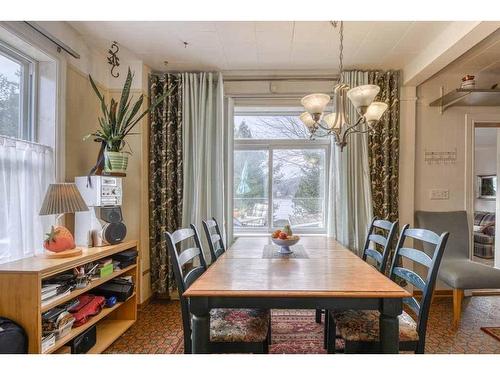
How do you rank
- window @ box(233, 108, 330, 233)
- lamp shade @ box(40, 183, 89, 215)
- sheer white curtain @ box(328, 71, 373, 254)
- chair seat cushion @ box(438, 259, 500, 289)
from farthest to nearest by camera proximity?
window @ box(233, 108, 330, 233) < sheer white curtain @ box(328, 71, 373, 254) < chair seat cushion @ box(438, 259, 500, 289) < lamp shade @ box(40, 183, 89, 215)

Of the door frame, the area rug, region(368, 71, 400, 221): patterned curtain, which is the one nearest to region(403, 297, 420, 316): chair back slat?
the area rug

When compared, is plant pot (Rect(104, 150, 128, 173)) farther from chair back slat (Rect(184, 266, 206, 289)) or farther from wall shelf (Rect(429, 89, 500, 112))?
wall shelf (Rect(429, 89, 500, 112))

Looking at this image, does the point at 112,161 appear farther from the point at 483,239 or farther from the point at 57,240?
the point at 483,239

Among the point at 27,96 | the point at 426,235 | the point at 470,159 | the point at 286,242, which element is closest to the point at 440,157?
the point at 470,159

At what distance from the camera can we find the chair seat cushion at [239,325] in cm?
148

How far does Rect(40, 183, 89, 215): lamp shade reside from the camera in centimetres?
183

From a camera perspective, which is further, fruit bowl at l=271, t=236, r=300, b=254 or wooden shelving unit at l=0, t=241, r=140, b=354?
fruit bowl at l=271, t=236, r=300, b=254

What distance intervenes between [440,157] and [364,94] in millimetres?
2053

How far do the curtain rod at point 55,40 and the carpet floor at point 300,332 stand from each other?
2256 mm

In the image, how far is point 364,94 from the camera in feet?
5.63

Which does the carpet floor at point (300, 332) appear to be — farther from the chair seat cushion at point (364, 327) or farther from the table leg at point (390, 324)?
A: the table leg at point (390, 324)

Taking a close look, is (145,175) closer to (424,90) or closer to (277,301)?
(277,301)

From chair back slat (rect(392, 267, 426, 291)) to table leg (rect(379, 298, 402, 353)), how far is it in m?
0.29

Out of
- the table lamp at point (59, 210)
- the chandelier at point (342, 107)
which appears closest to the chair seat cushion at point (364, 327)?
the chandelier at point (342, 107)
